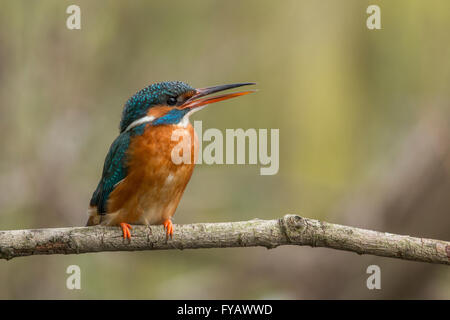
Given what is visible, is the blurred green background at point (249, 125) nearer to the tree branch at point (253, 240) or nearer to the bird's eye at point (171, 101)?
the bird's eye at point (171, 101)

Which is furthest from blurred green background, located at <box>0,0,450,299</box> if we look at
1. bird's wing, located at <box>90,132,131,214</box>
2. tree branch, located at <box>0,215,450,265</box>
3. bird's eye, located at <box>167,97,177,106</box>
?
tree branch, located at <box>0,215,450,265</box>

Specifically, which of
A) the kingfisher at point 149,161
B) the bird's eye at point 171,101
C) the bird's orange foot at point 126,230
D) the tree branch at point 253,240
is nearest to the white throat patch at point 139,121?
the kingfisher at point 149,161

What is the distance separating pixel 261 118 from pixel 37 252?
3850 mm

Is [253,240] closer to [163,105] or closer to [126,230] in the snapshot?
[126,230]

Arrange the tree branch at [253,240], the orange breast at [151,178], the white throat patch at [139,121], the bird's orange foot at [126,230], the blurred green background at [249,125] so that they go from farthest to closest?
the blurred green background at [249,125] < the white throat patch at [139,121] < the orange breast at [151,178] < the bird's orange foot at [126,230] < the tree branch at [253,240]

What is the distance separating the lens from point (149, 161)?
392 centimetres

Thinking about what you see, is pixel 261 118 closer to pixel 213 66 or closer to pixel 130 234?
pixel 213 66

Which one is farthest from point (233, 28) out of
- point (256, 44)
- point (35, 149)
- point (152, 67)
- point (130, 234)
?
point (130, 234)

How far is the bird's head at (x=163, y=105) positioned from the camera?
161 inches

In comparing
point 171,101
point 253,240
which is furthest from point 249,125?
point 253,240

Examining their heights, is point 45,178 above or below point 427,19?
below

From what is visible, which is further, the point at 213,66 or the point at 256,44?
the point at 256,44

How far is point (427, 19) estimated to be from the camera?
19.1 feet

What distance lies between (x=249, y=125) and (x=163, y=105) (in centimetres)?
251
